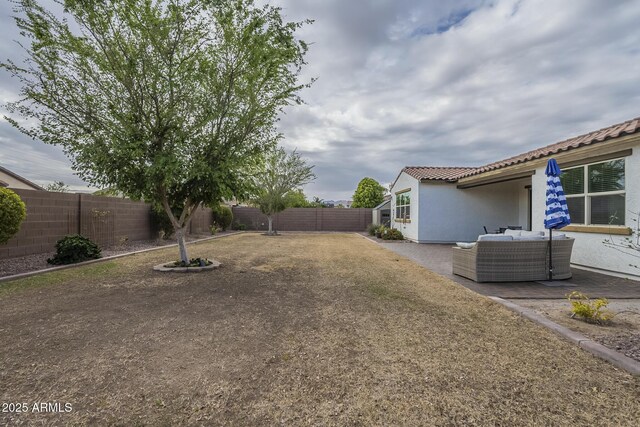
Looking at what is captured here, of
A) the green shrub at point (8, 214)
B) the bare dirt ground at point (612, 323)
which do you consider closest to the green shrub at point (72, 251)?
the green shrub at point (8, 214)

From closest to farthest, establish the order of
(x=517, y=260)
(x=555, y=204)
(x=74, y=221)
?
(x=555, y=204) < (x=517, y=260) < (x=74, y=221)

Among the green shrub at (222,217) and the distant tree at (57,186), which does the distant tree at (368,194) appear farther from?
the distant tree at (57,186)

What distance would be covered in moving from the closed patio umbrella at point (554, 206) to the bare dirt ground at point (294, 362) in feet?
7.95

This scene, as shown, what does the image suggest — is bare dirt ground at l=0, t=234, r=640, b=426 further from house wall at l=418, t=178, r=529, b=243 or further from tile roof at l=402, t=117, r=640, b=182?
house wall at l=418, t=178, r=529, b=243

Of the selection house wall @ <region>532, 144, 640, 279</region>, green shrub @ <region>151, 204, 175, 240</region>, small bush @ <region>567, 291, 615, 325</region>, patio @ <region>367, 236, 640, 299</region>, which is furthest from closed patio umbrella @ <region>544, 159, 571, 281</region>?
green shrub @ <region>151, 204, 175, 240</region>

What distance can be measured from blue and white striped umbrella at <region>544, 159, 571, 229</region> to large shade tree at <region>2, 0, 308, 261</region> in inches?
243

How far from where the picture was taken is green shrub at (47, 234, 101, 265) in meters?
7.64

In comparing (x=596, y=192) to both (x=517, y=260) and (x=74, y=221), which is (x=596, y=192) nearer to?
(x=517, y=260)

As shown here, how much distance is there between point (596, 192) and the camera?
6.93 meters

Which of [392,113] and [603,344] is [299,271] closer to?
[603,344]

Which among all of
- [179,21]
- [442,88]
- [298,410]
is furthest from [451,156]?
[298,410]

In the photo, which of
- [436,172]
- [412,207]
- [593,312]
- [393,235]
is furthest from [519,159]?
[393,235]

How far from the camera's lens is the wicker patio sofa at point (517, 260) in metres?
6.17

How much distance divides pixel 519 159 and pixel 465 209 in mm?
4927
